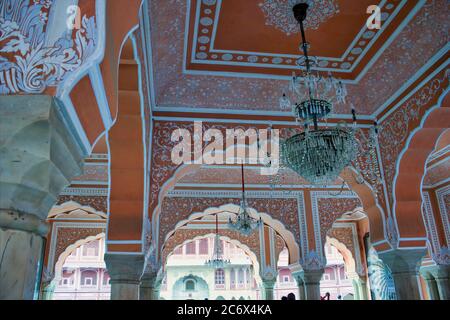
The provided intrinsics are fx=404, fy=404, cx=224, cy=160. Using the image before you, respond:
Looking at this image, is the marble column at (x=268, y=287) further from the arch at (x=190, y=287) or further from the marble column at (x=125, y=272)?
the arch at (x=190, y=287)

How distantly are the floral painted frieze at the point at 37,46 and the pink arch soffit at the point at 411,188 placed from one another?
12.5 feet

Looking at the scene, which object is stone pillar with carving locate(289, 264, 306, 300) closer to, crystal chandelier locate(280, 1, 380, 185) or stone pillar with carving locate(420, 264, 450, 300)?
stone pillar with carving locate(420, 264, 450, 300)

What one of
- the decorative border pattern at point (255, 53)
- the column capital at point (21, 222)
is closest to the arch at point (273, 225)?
the decorative border pattern at point (255, 53)

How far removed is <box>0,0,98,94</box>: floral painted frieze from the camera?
1.31 metres

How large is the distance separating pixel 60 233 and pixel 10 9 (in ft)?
27.9

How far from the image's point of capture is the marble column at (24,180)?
118cm

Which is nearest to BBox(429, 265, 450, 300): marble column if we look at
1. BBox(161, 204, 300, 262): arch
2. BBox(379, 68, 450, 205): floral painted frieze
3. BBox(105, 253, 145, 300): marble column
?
BBox(161, 204, 300, 262): arch

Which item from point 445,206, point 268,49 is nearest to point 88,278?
point 445,206

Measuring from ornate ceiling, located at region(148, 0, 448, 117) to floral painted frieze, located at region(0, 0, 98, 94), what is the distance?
5.98ft

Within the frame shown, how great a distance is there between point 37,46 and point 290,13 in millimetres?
2781

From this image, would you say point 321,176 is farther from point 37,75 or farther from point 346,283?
point 346,283

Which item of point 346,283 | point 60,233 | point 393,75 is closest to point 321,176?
point 393,75

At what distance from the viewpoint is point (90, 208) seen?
7.27 m

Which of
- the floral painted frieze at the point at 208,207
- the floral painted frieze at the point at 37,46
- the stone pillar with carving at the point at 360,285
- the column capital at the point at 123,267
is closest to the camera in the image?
the floral painted frieze at the point at 37,46
